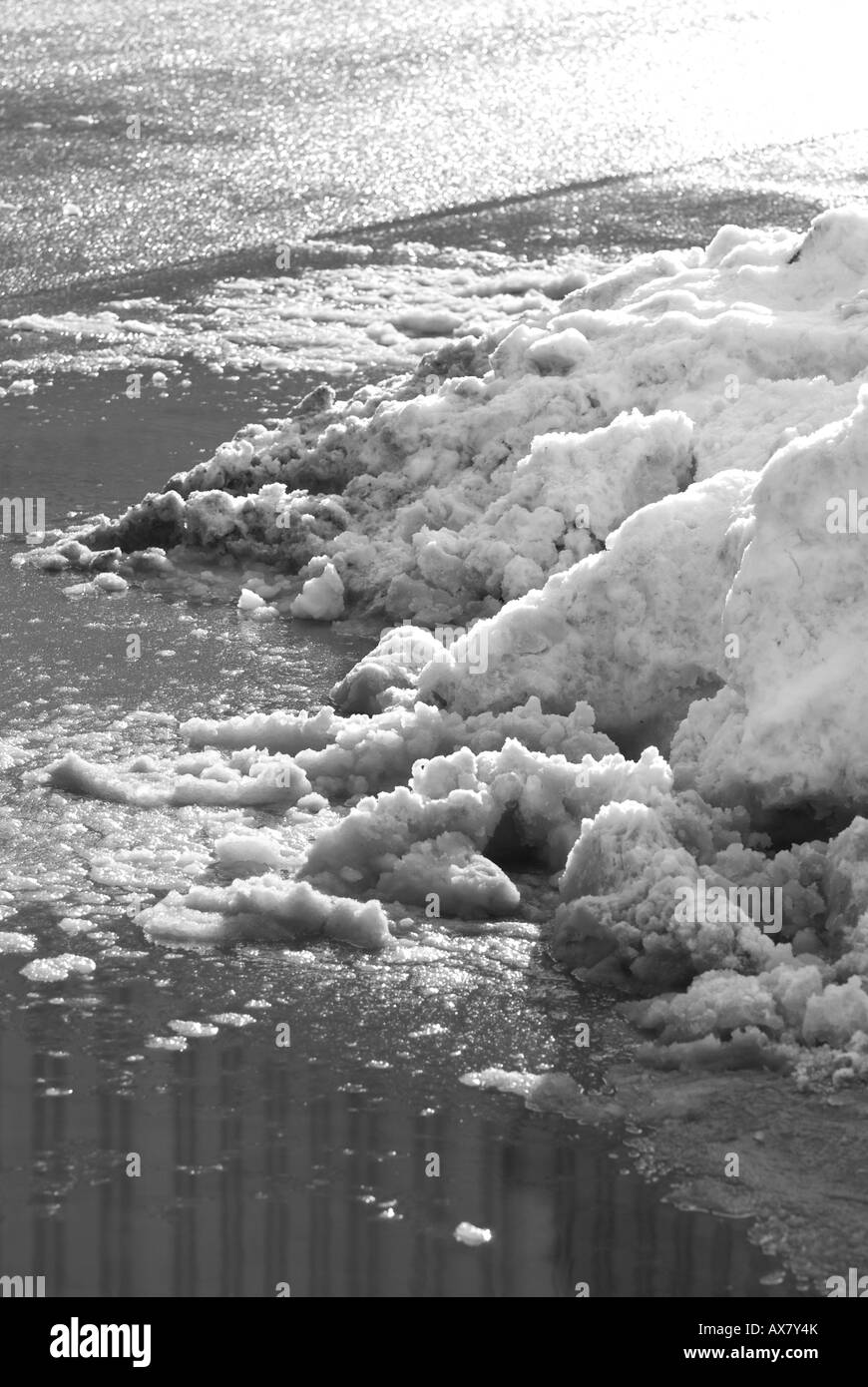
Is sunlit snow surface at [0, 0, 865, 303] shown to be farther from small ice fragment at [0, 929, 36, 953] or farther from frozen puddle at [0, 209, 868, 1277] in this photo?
small ice fragment at [0, 929, 36, 953]

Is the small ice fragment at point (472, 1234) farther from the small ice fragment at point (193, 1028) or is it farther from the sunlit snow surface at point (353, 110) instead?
the sunlit snow surface at point (353, 110)

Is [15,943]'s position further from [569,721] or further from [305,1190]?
[569,721]

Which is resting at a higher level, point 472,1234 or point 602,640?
point 602,640

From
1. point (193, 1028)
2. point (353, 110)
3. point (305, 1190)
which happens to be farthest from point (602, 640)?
point (353, 110)

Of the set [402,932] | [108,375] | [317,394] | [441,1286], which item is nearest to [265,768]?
[402,932]

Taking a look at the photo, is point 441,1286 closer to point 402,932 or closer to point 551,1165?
point 551,1165

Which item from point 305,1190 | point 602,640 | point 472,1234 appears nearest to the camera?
point 472,1234

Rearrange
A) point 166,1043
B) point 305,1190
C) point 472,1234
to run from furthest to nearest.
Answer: point 166,1043 < point 305,1190 < point 472,1234

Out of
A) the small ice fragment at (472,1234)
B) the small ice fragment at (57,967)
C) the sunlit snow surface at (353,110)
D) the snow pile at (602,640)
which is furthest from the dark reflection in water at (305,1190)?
the sunlit snow surface at (353,110)

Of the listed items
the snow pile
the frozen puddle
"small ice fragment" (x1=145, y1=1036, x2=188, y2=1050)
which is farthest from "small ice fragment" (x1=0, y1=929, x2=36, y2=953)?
"small ice fragment" (x1=145, y1=1036, x2=188, y2=1050)
